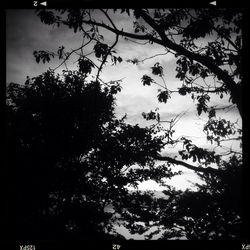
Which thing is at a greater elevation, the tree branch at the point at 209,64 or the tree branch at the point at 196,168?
the tree branch at the point at 209,64

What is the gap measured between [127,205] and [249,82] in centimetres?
744

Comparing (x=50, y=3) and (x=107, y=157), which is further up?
(x=50, y=3)

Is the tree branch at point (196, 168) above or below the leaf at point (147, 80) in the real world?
below

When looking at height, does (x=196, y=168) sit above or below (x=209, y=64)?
below

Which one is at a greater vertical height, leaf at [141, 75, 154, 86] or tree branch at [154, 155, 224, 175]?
leaf at [141, 75, 154, 86]

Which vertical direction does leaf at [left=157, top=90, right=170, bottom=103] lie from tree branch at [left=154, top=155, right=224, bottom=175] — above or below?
above

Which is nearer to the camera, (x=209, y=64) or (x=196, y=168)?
(x=209, y=64)

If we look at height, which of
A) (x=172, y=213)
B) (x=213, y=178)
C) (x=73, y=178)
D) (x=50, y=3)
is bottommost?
(x=172, y=213)

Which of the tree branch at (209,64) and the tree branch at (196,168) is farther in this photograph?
the tree branch at (196,168)

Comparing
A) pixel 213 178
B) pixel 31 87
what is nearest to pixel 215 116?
pixel 213 178

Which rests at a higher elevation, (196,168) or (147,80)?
(147,80)

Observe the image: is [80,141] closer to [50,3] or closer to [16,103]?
[16,103]

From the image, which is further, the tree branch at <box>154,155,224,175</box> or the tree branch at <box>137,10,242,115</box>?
the tree branch at <box>154,155,224,175</box>

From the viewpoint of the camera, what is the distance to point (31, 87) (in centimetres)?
1327
